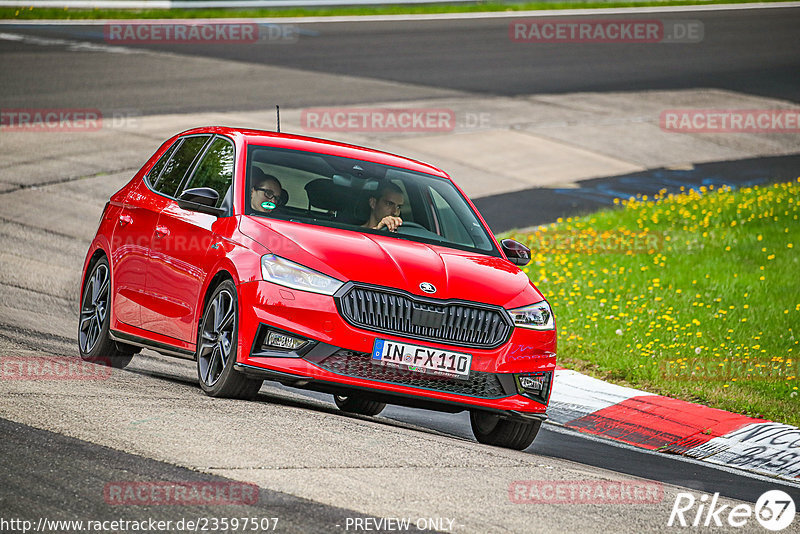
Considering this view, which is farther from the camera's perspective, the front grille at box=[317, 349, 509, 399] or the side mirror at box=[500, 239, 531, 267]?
the side mirror at box=[500, 239, 531, 267]

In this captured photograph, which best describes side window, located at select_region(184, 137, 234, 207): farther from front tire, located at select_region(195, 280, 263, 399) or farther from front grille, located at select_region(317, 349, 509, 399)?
front grille, located at select_region(317, 349, 509, 399)

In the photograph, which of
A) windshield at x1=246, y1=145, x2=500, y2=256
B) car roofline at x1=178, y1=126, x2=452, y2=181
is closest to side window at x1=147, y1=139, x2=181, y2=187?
car roofline at x1=178, y1=126, x2=452, y2=181

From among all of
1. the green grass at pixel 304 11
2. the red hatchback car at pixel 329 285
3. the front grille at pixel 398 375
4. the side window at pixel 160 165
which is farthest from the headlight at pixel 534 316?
the green grass at pixel 304 11

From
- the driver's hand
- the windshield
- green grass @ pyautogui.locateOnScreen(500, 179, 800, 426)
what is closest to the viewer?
the windshield

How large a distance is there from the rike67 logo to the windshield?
8.29ft

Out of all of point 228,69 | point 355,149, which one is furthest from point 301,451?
point 228,69

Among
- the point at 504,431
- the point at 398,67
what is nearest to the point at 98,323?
the point at 504,431

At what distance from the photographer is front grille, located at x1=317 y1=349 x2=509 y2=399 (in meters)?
7.20

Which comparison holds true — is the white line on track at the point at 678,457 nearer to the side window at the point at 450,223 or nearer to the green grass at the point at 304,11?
the side window at the point at 450,223

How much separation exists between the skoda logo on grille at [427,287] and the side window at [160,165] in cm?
296

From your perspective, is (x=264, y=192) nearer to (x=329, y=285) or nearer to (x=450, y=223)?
(x=329, y=285)

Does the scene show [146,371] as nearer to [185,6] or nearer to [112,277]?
[112,277]

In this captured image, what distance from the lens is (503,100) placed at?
26359mm

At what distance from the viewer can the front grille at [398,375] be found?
7.20m
